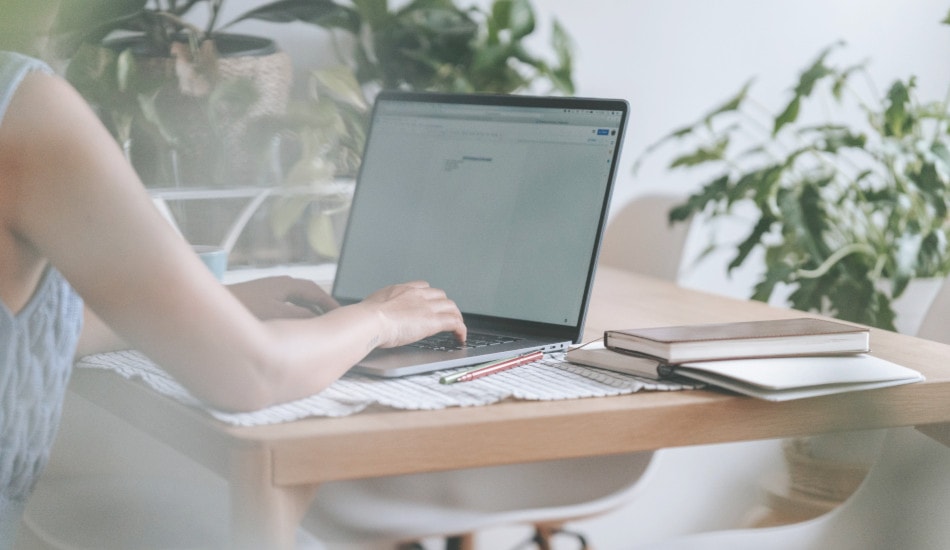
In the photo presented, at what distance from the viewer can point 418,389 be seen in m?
0.67

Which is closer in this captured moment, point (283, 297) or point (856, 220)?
point (283, 297)

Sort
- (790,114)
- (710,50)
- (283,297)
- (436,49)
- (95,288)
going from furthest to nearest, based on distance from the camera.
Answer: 1. (710,50)
2. (436,49)
3. (790,114)
4. (283,297)
5. (95,288)

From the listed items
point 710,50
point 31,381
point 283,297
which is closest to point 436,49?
point 710,50

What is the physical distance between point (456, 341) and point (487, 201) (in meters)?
0.18


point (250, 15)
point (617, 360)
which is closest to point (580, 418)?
point (617, 360)

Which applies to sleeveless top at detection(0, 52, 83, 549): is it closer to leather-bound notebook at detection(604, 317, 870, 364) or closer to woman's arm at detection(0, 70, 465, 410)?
woman's arm at detection(0, 70, 465, 410)

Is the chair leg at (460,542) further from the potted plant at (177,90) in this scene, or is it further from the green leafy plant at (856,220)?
the green leafy plant at (856,220)

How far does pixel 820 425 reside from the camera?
2.24ft

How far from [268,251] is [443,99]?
686 millimetres

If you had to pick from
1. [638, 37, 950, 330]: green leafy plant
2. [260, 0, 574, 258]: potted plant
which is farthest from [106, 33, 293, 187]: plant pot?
[638, 37, 950, 330]: green leafy plant

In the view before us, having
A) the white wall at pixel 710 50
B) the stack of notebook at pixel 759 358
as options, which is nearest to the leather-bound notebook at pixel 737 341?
the stack of notebook at pixel 759 358

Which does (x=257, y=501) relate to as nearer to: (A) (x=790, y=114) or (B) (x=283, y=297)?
(B) (x=283, y=297)

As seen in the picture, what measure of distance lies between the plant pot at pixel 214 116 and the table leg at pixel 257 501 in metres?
0.66

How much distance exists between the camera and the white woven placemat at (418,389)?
1.97 feet
